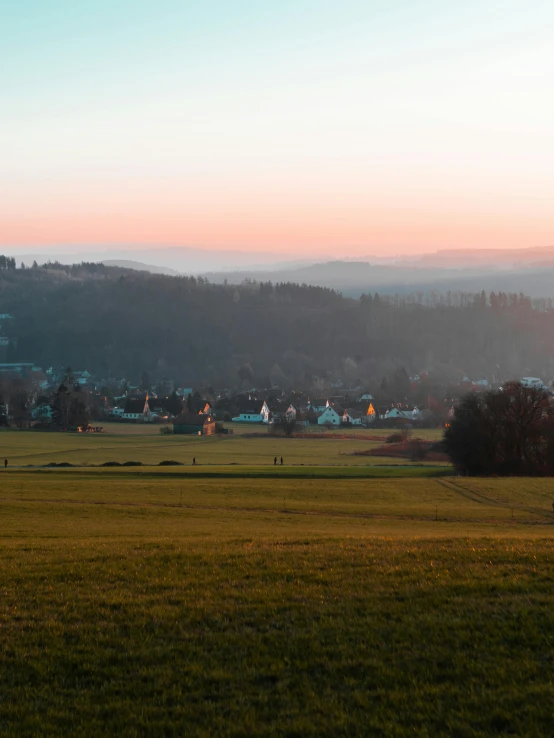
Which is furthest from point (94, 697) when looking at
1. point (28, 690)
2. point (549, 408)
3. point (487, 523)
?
point (549, 408)

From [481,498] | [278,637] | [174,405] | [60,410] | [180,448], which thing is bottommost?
[180,448]

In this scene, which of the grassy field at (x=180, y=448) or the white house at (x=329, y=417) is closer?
the grassy field at (x=180, y=448)

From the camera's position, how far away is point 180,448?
94.8 meters

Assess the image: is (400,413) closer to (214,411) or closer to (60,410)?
(214,411)

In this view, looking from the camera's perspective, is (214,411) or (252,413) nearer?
(252,413)

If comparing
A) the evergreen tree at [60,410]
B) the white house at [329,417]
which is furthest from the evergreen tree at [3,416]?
the white house at [329,417]

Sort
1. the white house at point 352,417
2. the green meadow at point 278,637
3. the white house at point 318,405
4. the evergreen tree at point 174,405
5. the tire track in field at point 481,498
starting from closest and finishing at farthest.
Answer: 1. the green meadow at point 278,637
2. the tire track in field at point 481,498
3. the evergreen tree at point 174,405
4. the white house at point 352,417
5. the white house at point 318,405

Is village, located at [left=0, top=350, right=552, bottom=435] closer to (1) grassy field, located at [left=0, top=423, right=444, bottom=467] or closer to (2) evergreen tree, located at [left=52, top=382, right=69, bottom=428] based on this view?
(2) evergreen tree, located at [left=52, top=382, right=69, bottom=428]

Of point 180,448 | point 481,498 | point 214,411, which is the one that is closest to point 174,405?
point 214,411

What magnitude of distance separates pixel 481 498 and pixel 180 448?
57899 millimetres

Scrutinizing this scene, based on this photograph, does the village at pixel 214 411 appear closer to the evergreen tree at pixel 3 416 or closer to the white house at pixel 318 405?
the white house at pixel 318 405

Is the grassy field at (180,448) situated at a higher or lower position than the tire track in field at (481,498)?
lower

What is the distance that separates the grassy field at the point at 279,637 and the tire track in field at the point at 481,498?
1981 centimetres

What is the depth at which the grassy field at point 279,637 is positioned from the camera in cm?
754
